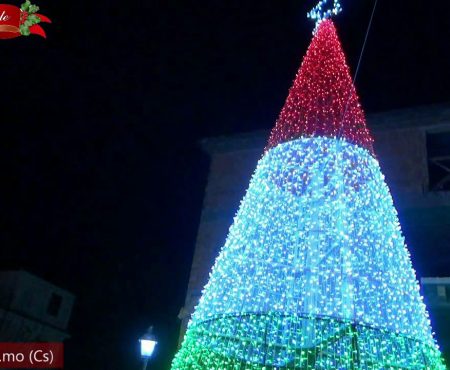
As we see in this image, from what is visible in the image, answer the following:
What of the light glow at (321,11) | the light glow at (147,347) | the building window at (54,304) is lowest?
the light glow at (147,347)

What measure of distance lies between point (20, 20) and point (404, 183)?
35.7ft

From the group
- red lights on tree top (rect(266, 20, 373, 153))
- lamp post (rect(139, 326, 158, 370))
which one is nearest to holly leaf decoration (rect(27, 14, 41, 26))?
red lights on tree top (rect(266, 20, 373, 153))

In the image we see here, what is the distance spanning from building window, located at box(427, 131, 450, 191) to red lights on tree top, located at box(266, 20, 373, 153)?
205 inches

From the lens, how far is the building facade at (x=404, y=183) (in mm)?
12594

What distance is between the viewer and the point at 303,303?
24.6 ft

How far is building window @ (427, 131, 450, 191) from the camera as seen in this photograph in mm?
13023

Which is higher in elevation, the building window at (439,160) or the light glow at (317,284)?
the building window at (439,160)

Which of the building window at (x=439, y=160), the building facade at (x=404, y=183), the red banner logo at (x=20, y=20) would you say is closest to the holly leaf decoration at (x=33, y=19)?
the red banner logo at (x=20, y=20)

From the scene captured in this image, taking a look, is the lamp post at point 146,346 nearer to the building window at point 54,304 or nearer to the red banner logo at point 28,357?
the red banner logo at point 28,357

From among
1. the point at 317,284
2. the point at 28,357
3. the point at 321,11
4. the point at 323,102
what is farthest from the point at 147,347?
the point at 28,357

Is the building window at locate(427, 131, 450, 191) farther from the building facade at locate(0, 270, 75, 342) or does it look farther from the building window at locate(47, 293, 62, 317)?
the building window at locate(47, 293, 62, 317)

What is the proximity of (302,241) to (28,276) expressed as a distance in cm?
1882

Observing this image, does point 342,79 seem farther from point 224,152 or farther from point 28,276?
point 28,276

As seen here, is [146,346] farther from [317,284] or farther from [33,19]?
[33,19]
